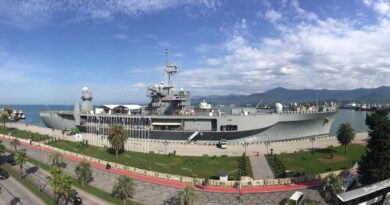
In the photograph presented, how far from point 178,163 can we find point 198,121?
70.0ft

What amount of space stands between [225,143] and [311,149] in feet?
59.3

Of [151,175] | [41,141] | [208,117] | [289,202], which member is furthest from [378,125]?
[41,141]

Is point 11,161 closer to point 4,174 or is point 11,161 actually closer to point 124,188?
point 4,174

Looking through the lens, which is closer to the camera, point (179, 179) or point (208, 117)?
point (179, 179)

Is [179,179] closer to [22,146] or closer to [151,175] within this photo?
[151,175]

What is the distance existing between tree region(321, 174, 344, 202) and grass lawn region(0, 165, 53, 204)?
3321 cm

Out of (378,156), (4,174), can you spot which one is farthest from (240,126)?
(4,174)

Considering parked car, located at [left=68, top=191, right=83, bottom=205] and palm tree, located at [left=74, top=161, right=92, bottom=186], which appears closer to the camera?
parked car, located at [left=68, top=191, right=83, bottom=205]

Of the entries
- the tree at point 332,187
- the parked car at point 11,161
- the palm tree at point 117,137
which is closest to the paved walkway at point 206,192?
the tree at point 332,187

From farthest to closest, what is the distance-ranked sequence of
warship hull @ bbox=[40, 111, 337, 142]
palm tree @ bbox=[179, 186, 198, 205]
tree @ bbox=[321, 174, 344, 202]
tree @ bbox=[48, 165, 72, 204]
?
warship hull @ bbox=[40, 111, 337, 142] → palm tree @ bbox=[179, 186, 198, 205] → tree @ bbox=[321, 174, 344, 202] → tree @ bbox=[48, 165, 72, 204]

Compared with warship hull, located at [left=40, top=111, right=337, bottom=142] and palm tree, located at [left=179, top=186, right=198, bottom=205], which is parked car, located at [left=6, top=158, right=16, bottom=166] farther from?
palm tree, located at [left=179, top=186, right=198, bottom=205]

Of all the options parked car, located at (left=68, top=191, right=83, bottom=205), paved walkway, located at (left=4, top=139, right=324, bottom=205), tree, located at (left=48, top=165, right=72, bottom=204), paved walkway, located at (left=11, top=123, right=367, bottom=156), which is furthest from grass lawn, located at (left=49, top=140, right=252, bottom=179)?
tree, located at (left=48, top=165, right=72, bottom=204)

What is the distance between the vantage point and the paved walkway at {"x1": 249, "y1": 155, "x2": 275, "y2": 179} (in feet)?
167

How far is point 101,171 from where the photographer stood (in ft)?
180
